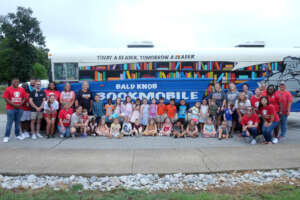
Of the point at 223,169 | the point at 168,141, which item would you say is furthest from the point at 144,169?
Answer: the point at 168,141

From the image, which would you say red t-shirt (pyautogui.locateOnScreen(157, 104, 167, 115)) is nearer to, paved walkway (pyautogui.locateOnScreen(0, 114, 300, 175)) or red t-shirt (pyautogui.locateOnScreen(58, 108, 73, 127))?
paved walkway (pyautogui.locateOnScreen(0, 114, 300, 175))

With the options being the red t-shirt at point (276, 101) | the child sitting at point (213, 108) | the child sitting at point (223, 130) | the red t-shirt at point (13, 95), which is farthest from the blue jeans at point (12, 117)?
the red t-shirt at point (276, 101)

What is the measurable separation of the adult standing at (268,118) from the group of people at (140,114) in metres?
0.03

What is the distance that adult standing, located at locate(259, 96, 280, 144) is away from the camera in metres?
6.52

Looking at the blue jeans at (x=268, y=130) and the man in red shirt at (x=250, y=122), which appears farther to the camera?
the man in red shirt at (x=250, y=122)

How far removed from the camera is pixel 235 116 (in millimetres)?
7695

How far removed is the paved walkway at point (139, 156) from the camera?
4699 mm

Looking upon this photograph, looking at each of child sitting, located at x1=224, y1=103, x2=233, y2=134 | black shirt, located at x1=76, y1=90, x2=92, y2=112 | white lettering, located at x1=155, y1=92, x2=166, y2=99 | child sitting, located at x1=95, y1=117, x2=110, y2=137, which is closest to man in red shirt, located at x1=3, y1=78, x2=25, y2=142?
black shirt, located at x1=76, y1=90, x2=92, y2=112

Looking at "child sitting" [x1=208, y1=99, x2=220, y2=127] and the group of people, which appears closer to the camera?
the group of people

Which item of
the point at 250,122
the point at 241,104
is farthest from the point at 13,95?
the point at 250,122

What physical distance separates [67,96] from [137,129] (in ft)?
8.61

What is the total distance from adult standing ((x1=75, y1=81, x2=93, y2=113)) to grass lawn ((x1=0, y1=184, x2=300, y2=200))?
418cm

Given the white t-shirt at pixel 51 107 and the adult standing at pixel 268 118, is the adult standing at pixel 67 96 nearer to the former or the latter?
the white t-shirt at pixel 51 107

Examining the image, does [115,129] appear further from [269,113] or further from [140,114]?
[269,113]
